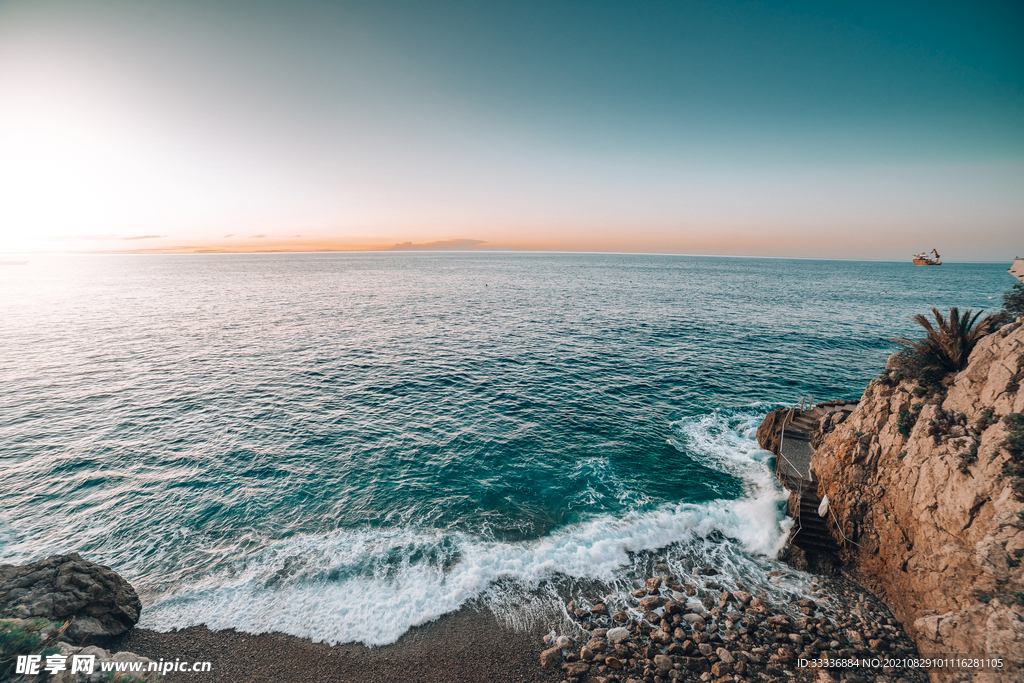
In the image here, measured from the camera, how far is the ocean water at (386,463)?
709 inches

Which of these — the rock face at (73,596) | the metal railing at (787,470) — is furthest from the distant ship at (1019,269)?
the rock face at (73,596)

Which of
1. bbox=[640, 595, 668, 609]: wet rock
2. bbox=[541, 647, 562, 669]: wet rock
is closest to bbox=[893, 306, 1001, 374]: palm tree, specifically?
bbox=[640, 595, 668, 609]: wet rock

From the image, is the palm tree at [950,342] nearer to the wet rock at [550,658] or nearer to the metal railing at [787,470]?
the metal railing at [787,470]

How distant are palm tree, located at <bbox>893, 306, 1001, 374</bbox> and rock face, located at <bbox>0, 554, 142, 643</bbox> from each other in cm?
3821

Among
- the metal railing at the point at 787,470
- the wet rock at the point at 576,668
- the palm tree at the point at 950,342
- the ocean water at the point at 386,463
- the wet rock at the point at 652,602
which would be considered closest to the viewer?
the wet rock at the point at 576,668

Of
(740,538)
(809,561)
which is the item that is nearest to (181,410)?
(740,538)

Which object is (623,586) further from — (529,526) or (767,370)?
(767,370)

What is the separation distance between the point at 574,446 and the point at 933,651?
739 inches

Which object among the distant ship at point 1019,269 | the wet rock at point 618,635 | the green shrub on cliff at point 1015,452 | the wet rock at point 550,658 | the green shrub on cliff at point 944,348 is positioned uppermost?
the distant ship at point 1019,269

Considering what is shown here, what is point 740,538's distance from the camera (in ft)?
66.6

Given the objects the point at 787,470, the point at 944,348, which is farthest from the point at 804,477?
the point at 944,348

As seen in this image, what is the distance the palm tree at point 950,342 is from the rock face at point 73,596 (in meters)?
38.2

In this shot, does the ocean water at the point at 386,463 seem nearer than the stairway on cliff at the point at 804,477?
Yes

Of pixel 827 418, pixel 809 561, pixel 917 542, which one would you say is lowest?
pixel 809 561
